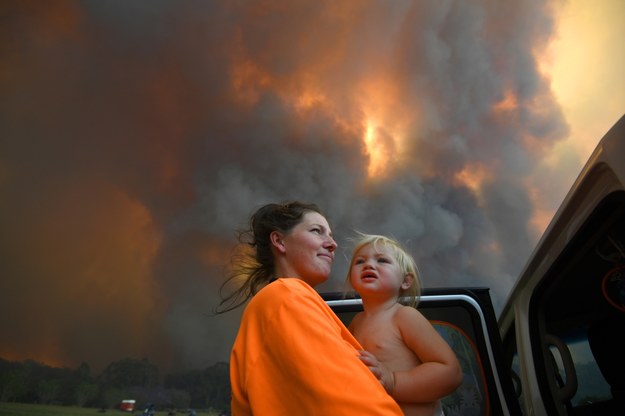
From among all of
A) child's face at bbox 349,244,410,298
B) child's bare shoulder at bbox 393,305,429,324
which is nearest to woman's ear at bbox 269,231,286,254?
child's face at bbox 349,244,410,298

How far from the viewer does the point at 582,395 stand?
82.2 inches

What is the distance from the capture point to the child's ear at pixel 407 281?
1651 mm

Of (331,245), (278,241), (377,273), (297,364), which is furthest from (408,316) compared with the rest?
(297,364)

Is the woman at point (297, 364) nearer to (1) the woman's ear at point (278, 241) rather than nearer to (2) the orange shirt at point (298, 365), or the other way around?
(2) the orange shirt at point (298, 365)

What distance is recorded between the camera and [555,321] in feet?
7.23

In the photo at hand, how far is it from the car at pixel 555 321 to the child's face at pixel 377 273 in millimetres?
329

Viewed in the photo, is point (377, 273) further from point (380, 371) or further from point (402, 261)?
point (380, 371)

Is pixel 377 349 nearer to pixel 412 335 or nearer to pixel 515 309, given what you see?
pixel 412 335

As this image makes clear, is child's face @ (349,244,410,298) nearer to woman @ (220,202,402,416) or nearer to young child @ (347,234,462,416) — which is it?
young child @ (347,234,462,416)

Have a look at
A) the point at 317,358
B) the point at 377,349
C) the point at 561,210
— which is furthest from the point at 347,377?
the point at 561,210

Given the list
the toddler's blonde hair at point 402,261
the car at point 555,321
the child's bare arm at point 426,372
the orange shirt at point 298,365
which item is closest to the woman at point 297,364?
the orange shirt at point 298,365

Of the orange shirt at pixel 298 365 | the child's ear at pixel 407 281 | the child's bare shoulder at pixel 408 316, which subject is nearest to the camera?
the orange shirt at pixel 298 365

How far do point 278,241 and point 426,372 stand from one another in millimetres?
615

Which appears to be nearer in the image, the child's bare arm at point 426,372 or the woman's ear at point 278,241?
the child's bare arm at point 426,372
